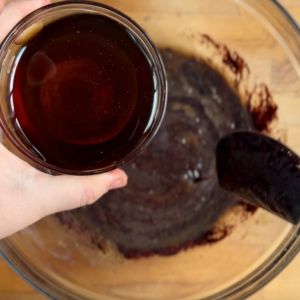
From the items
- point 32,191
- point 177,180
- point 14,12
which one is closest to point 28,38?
point 14,12

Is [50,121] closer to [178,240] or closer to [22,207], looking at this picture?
[22,207]

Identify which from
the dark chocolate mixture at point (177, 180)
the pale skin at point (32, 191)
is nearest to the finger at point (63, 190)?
the pale skin at point (32, 191)

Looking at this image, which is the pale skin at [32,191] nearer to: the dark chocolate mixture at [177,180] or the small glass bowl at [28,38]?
the small glass bowl at [28,38]

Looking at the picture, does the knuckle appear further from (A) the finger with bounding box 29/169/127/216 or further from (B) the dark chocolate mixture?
(B) the dark chocolate mixture

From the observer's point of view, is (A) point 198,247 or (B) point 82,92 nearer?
(B) point 82,92

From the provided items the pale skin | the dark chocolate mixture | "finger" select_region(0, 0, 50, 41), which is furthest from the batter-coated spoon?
"finger" select_region(0, 0, 50, 41)

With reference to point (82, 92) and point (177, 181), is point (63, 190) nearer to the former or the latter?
point (82, 92)
